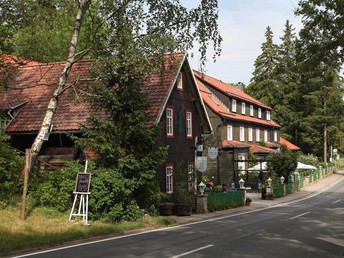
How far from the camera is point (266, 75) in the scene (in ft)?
255

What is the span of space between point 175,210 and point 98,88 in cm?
754

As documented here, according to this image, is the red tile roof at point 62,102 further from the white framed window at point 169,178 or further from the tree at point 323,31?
the tree at point 323,31

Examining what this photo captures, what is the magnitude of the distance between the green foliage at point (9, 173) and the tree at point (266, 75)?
2432 inches

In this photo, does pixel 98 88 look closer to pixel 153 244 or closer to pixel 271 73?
pixel 153 244

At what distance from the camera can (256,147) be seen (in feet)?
167

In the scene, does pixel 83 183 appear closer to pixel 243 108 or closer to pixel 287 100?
pixel 243 108

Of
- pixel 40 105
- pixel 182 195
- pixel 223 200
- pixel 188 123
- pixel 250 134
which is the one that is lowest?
pixel 223 200

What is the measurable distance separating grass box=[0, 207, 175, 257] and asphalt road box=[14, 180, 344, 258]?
0.67 meters

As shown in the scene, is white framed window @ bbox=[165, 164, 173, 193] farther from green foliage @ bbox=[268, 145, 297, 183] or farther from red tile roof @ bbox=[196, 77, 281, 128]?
red tile roof @ bbox=[196, 77, 281, 128]

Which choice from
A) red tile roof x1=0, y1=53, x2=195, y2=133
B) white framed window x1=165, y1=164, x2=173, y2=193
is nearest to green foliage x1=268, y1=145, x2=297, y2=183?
white framed window x1=165, y1=164, x2=173, y2=193

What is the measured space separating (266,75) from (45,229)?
6793 centimetres

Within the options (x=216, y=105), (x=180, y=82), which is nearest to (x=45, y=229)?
(x=180, y=82)

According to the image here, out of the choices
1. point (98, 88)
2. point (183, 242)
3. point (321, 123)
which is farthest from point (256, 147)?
point (183, 242)

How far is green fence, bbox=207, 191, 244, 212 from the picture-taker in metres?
25.3
